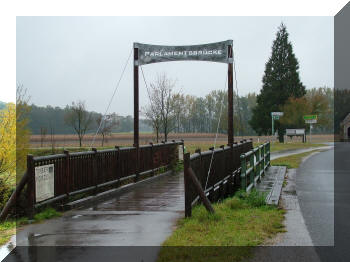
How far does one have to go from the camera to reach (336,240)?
6270 mm

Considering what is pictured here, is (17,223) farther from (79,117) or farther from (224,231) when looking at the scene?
(79,117)

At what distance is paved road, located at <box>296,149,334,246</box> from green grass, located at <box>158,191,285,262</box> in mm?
561

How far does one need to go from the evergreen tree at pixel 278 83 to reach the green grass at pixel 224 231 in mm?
59198

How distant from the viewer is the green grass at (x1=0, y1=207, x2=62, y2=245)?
648 centimetres

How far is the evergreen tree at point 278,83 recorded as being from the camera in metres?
67.3

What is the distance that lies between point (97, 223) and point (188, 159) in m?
1.86

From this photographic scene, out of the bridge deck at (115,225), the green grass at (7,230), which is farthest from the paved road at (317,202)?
the green grass at (7,230)

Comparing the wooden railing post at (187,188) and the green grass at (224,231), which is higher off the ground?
the wooden railing post at (187,188)

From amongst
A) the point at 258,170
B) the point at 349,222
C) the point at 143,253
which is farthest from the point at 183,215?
the point at 258,170

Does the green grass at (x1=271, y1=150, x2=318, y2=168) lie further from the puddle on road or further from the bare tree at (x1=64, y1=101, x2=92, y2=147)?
the bare tree at (x1=64, y1=101, x2=92, y2=147)

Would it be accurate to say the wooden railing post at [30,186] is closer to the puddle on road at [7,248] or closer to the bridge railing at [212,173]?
the puddle on road at [7,248]

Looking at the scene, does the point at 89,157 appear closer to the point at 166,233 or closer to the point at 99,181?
the point at 99,181

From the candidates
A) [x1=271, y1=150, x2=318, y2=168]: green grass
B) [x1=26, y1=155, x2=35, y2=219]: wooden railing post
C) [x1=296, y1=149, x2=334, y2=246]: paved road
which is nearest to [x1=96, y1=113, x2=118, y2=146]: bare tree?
[x1=271, y1=150, x2=318, y2=168]: green grass

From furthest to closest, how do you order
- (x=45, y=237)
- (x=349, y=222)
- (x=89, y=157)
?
(x=89, y=157) < (x=349, y=222) < (x=45, y=237)
